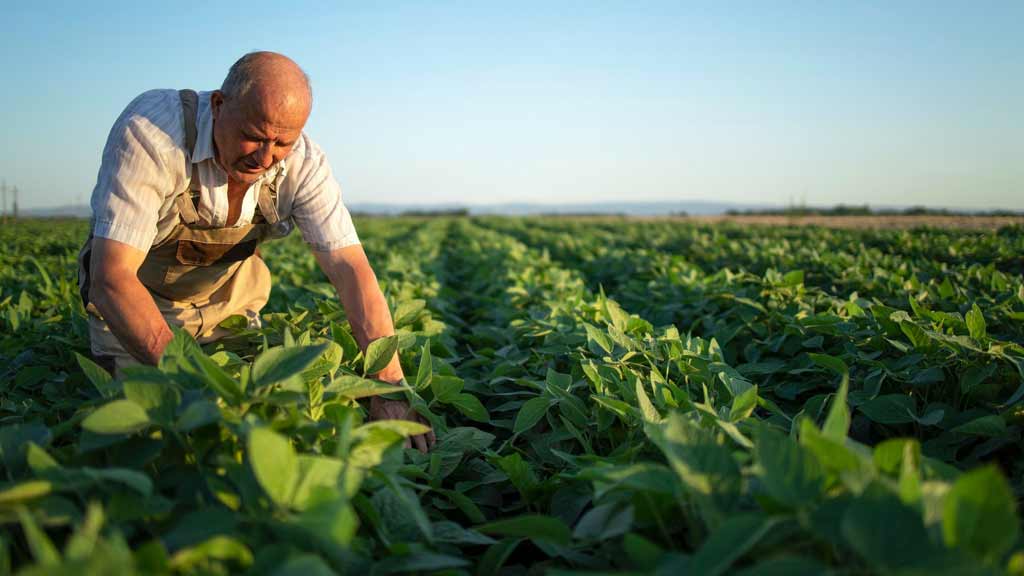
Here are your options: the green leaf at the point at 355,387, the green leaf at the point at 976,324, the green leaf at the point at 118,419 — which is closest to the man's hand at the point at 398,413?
the green leaf at the point at 355,387

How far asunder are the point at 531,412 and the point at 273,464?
1.10 meters

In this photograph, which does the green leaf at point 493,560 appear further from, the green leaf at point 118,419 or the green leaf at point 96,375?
the green leaf at point 96,375

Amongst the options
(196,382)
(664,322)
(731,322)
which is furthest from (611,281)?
(196,382)

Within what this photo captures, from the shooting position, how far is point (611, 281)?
8211 millimetres

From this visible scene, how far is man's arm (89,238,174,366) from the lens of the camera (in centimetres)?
204

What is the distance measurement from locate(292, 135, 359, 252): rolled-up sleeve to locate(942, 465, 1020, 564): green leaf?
2141 mm

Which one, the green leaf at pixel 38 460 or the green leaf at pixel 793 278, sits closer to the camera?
the green leaf at pixel 38 460

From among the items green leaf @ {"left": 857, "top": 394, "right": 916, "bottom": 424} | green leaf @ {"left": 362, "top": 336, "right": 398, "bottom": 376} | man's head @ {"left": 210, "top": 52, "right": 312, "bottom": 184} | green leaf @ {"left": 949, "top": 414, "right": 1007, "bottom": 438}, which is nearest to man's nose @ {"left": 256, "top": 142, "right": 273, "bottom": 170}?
man's head @ {"left": 210, "top": 52, "right": 312, "bottom": 184}

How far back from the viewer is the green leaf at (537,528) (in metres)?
1.29

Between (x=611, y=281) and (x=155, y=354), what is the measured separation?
665cm

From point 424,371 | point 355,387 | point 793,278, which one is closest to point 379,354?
point 424,371

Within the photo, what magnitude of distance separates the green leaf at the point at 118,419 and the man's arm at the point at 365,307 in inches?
34.6

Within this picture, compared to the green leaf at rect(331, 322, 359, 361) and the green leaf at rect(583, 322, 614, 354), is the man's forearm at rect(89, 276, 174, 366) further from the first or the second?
the green leaf at rect(583, 322, 614, 354)

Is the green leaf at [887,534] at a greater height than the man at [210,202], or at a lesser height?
lesser
